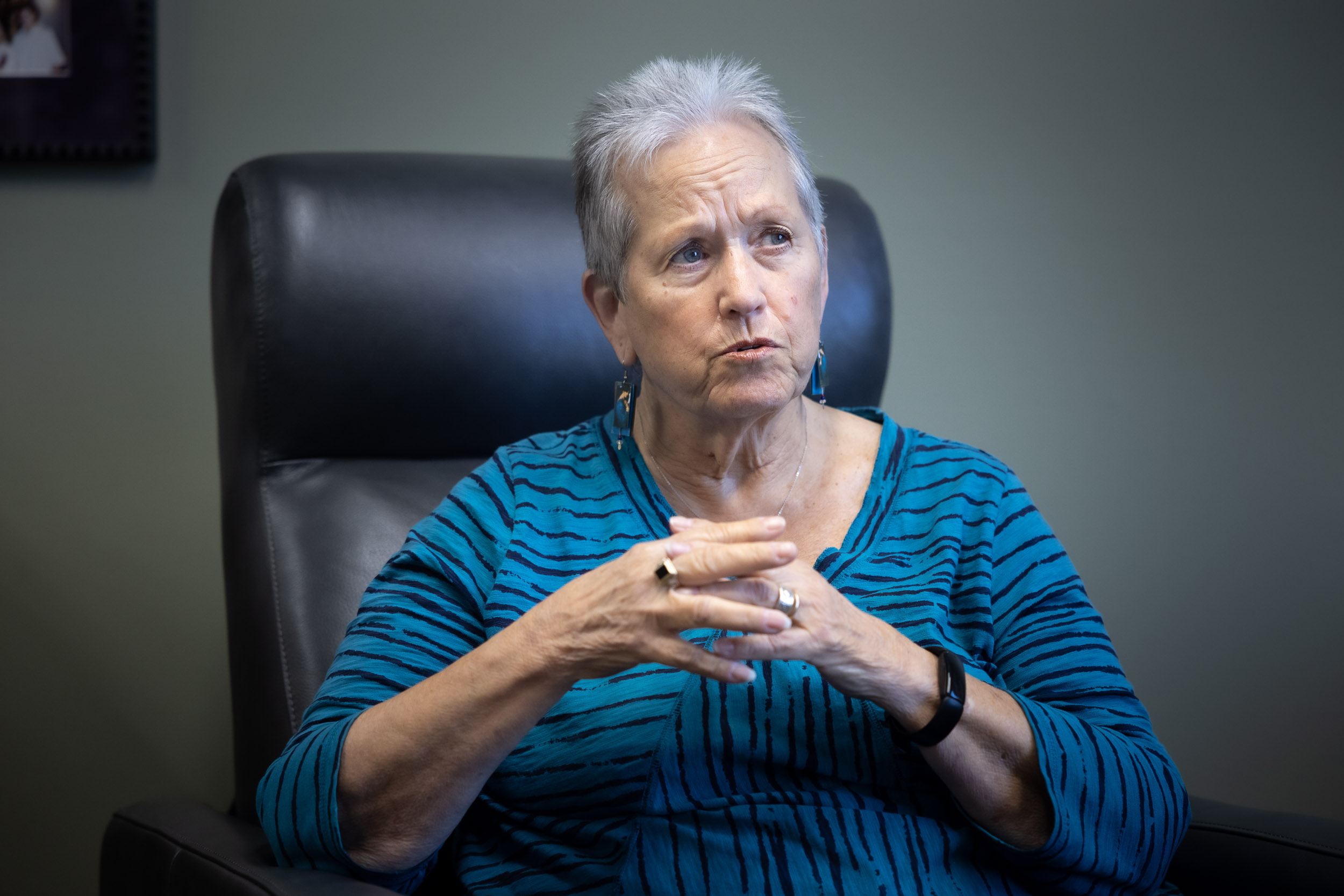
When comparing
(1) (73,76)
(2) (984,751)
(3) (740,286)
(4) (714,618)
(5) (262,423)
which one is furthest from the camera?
(1) (73,76)

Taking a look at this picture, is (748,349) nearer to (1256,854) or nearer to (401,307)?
(401,307)

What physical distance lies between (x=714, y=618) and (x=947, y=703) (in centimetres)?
23

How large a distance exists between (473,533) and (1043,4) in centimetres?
148

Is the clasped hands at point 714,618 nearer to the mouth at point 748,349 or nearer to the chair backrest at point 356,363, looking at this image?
the mouth at point 748,349

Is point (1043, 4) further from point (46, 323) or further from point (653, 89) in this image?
point (46, 323)

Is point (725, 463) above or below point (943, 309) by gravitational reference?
below

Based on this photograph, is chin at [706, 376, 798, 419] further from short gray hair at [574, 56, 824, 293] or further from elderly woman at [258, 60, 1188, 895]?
short gray hair at [574, 56, 824, 293]

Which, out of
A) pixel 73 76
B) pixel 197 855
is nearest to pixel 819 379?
pixel 197 855

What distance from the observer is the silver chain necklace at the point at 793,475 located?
3.80 feet

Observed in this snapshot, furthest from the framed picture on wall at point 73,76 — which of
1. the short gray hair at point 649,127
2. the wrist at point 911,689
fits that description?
the wrist at point 911,689

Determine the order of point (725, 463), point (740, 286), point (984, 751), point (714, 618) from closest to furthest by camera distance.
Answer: point (714, 618)
point (984, 751)
point (740, 286)
point (725, 463)

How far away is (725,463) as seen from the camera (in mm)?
1153

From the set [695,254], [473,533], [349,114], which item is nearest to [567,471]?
[473,533]

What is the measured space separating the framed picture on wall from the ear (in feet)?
3.17
